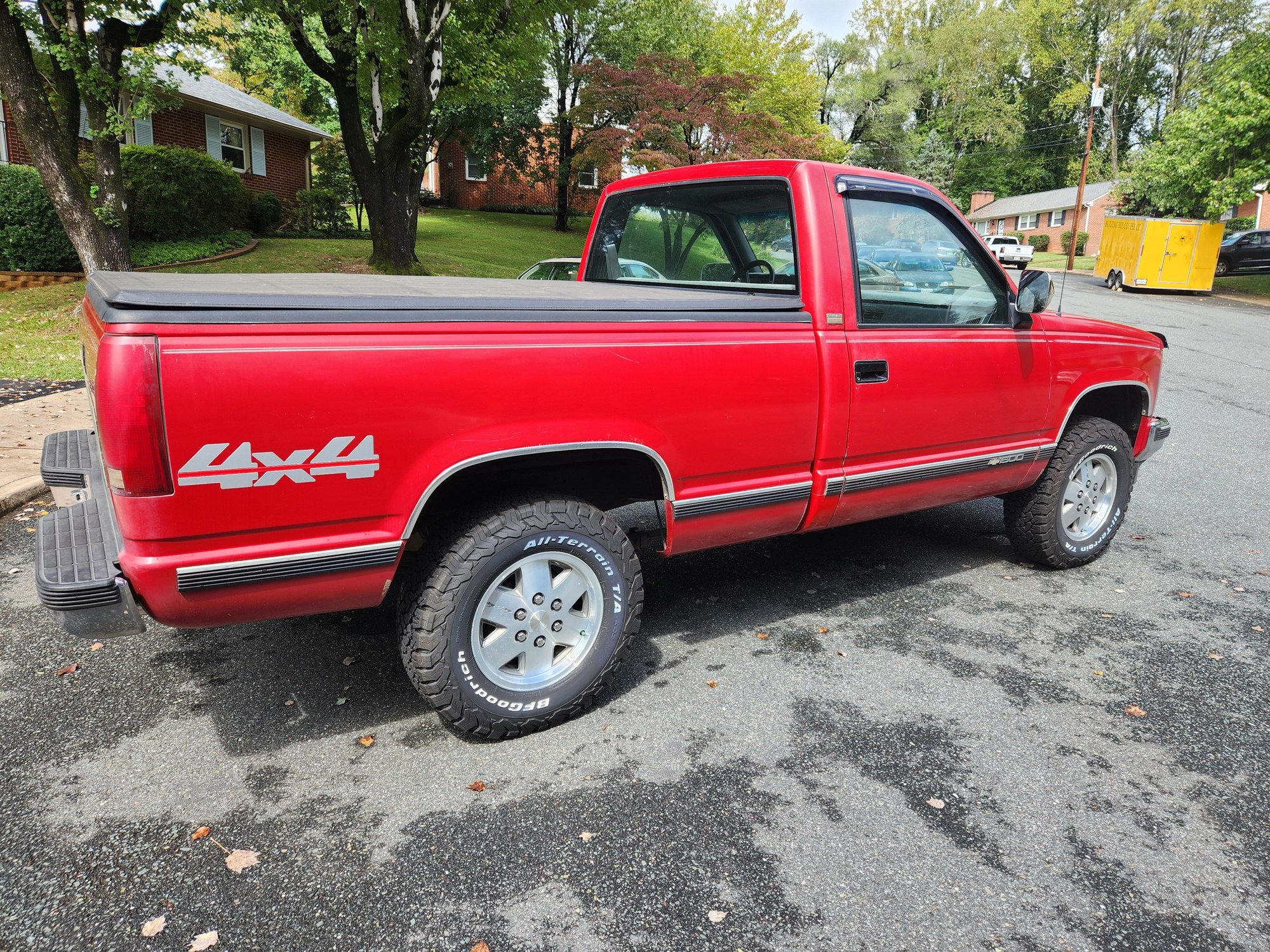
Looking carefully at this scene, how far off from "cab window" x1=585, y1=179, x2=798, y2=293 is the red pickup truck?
0.02 metres

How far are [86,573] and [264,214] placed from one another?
21.7 m

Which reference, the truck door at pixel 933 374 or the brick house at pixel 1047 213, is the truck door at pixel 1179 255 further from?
the truck door at pixel 933 374

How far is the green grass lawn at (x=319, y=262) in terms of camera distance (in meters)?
10.4

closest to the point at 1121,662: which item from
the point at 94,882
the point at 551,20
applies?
the point at 94,882

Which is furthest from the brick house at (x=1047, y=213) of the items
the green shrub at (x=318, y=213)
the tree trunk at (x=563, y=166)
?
the green shrub at (x=318, y=213)

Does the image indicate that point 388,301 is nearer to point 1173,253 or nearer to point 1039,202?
point 1173,253

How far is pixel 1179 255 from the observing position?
81.5 ft

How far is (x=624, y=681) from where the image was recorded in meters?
3.48

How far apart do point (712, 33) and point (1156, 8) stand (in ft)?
112

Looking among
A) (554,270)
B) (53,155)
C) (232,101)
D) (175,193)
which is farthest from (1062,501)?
(232,101)

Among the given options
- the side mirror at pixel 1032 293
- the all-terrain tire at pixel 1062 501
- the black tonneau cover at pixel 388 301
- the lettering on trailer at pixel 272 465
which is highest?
the side mirror at pixel 1032 293

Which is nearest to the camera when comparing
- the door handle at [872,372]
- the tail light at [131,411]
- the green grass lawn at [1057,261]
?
the tail light at [131,411]

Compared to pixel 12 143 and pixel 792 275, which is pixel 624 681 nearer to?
pixel 792 275

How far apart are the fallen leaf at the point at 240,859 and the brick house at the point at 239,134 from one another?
21.9 metres
